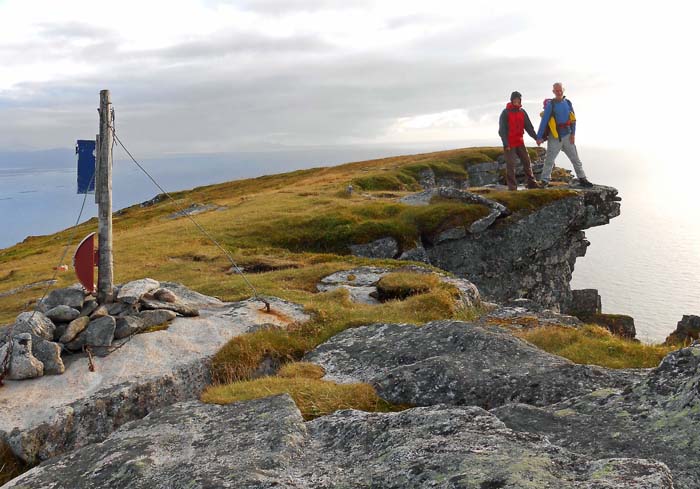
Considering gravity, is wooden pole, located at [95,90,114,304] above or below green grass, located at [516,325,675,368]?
above

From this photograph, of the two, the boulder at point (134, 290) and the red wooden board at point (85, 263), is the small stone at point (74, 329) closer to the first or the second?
the red wooden board at point (85, 263)

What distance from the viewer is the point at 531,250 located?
4256cm

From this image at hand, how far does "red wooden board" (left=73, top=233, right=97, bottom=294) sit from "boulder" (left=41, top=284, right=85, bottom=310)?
37 cm

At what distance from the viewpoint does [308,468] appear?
8.09 m

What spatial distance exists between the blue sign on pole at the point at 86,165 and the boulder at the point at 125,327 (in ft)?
13.4

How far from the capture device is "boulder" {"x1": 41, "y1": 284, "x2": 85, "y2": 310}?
16.6 m

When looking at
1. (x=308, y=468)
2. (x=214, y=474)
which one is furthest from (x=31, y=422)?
(x=308, y=468)

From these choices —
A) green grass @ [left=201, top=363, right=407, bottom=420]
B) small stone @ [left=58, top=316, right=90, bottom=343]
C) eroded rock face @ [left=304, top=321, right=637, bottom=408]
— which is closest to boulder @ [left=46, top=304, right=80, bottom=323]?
small stone @ [left=58, top=316, right=90, bottom=343]

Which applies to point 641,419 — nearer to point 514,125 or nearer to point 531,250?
point 514,125

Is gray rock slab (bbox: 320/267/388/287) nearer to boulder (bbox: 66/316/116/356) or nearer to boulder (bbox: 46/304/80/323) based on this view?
boulder (bbox: 66/316/116/356)

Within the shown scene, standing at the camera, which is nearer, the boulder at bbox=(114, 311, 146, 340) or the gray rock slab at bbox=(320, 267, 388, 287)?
the boulder at bbox=(114, 311, 146, 340)

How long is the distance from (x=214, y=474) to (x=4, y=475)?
7233 mm

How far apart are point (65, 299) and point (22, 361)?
2.81 m

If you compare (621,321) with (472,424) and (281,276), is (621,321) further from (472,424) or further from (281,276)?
(472,424)
